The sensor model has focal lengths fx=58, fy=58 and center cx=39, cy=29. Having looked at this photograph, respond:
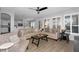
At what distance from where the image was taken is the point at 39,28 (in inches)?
61.6

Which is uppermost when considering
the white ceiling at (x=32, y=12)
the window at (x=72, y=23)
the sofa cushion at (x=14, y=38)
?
the white ceiling at (x=32, y=12)

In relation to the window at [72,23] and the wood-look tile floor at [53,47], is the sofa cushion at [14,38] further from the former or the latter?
the window at [72,23]

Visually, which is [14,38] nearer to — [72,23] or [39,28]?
[39,28]

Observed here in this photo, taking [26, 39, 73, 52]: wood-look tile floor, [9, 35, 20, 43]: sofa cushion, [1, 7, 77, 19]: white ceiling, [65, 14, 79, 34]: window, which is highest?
[1, 7, 77, 19]: white ceiling

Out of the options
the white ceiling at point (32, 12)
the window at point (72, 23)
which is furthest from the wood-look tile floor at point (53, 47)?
the white ceiling at point (32, 12)

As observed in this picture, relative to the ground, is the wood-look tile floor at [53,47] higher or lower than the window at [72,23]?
lower

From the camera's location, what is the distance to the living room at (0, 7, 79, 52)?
1.43 metres

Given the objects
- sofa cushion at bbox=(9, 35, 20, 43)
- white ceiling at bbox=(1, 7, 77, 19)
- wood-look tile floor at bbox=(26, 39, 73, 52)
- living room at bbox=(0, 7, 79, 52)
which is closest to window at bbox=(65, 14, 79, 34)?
living room at bbox=(0, 7, 79, 52)

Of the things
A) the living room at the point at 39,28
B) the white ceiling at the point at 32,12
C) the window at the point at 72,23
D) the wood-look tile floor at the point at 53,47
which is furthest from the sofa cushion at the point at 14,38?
the window at the point at 72,23

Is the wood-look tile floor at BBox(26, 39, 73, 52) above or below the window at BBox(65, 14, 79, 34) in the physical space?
below

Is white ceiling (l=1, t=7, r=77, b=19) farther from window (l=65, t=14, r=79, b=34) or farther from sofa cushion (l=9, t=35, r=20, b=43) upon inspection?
sofa cushion (l=9, t=35, r=20, b=43)

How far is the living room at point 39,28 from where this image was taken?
56.3 inches

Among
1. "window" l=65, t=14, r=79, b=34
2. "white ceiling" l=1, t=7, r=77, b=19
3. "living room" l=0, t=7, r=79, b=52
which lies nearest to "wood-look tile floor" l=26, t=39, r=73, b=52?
"living room" l=0, t=7, r=79, b=52
